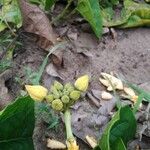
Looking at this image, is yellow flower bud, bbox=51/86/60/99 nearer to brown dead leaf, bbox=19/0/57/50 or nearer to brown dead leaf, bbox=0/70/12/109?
brown dead leaf, bbox=0/70/12/109

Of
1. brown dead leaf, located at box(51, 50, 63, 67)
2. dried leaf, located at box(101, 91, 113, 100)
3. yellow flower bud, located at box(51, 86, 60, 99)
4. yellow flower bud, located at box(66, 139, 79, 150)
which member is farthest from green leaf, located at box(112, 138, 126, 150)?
brown dead leaf, located at box(51, 50, 63, 67)

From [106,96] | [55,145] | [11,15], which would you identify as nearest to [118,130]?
[55,145]

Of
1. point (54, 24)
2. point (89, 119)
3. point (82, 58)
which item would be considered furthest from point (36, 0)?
point (89, 119)

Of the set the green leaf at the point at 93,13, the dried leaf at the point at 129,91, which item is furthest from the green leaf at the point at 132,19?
the dried leaf at the point at 129,91

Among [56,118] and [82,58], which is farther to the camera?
[82,58]

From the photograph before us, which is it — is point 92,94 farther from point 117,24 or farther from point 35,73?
point 117,24
